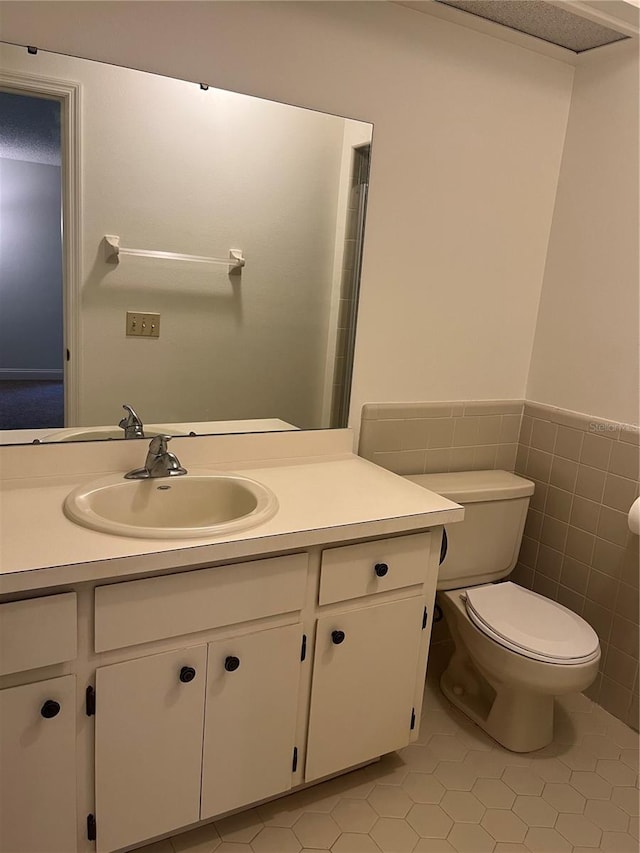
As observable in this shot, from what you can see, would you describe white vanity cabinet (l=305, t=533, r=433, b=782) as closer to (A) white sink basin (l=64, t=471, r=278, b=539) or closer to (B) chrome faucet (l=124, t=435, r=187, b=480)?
(A) white sink basin (l=64, t=471, r=278, b=539)

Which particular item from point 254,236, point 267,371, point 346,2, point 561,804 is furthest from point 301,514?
point 346,2

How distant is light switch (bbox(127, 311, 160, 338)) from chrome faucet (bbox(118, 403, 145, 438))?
20 cm

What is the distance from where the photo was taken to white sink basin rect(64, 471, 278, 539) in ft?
5.19

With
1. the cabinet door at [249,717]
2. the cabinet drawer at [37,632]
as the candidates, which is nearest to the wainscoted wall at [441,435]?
the cabinet door at [249,717]

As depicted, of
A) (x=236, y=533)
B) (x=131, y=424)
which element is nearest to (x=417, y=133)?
(x=131, y=424)

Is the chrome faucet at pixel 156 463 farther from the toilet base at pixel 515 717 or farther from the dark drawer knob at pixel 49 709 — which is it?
the toilet base at pixel 515 717

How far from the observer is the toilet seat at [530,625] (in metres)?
1.88

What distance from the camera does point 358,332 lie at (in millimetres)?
2113

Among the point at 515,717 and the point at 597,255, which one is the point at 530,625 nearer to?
the point at 515,717

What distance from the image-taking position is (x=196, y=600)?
1409 mm

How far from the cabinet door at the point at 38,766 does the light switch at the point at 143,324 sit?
2.91ft

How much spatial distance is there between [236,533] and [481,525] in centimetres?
110

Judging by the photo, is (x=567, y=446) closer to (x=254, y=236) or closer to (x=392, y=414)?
(x=392, y=414)

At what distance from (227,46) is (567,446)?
5.59 feet
